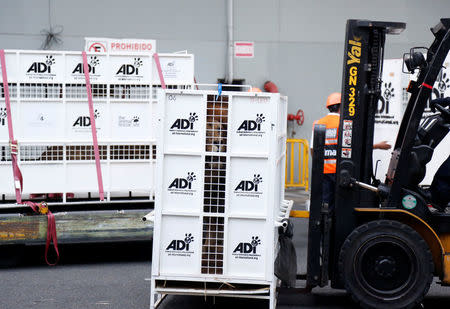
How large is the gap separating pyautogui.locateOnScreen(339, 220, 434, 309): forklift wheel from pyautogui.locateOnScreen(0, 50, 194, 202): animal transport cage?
3.51 meters

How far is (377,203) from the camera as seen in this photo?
655cm

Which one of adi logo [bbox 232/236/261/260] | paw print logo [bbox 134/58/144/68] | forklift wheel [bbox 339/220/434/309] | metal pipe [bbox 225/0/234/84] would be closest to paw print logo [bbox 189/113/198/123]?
adi logo [bbox 232/236/261/260]

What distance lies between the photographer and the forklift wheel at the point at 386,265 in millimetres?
6116

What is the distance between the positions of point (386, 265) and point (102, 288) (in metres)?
3.15

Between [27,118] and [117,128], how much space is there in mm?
1113

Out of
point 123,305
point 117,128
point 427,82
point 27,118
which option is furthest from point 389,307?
point 27,118

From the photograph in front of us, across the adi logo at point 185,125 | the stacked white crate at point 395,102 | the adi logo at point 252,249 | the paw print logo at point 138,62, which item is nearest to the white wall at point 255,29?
the stacked white crate at point 395,102

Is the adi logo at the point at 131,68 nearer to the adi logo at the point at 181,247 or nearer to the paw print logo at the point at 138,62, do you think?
the paw print logo at the point at 138,62

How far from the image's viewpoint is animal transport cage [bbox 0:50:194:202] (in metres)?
8.50

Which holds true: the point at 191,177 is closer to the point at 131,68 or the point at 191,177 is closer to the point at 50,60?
the point at 131,68

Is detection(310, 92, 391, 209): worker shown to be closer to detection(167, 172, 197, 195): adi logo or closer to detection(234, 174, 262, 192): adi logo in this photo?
detection(234, 174, 262, 192): adi logo

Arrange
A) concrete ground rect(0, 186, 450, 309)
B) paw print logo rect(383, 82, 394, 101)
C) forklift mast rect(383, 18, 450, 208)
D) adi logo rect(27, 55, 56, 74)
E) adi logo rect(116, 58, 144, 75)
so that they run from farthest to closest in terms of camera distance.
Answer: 1. paw print logo rect(383, 82, 394, 101)
2. adi logo rect(116, 58, 144, 75)
3. adi logo rect(27, 55, 56, 74)
4. concrete ground rect(0, 186, 450, 309)
5. forklift mast rect(383, 18, 450, 208)

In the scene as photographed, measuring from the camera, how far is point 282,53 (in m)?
16.1

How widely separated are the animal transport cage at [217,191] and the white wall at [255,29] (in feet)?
32.4
